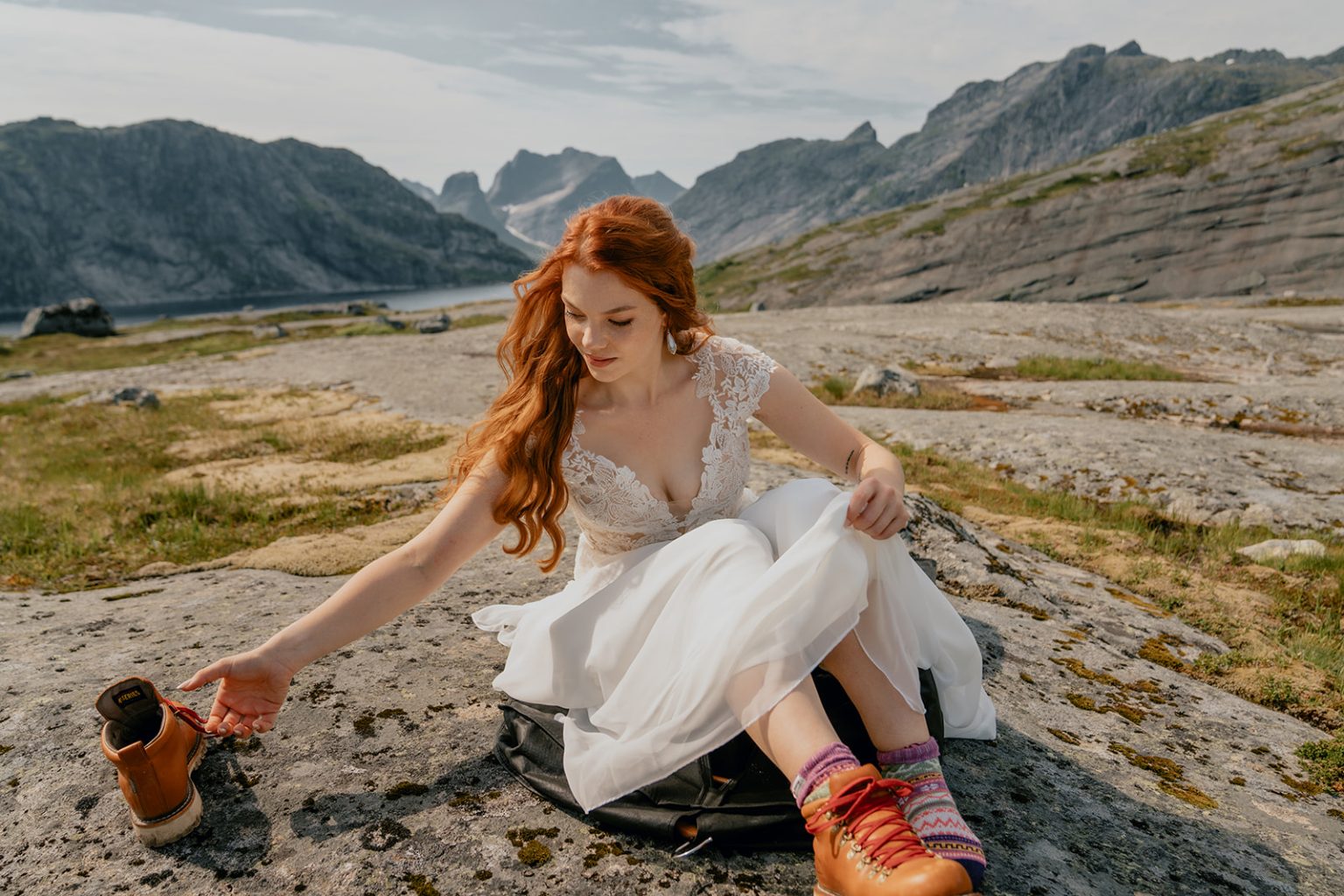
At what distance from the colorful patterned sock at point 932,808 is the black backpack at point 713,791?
0.22m

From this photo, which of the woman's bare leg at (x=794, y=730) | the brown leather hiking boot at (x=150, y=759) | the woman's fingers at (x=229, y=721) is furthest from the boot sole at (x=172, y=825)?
the woman's bare leg at (x=794, y=730)

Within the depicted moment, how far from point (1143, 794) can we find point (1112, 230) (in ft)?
318

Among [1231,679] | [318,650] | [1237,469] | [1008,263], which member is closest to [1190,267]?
[1008,263]

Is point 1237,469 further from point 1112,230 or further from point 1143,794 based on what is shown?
point 1112,230

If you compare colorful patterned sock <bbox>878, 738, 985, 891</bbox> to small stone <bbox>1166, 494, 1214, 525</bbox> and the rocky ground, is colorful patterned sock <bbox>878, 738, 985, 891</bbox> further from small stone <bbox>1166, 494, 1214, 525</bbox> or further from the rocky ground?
small stone <bbox>1166, 494, 1214, 525</bbox>

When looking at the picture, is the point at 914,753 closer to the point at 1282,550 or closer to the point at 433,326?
the point at 1282,550

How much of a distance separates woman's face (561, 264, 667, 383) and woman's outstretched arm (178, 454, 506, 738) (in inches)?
33.4

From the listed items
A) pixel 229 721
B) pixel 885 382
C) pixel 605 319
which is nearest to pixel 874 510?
pixel 605 319

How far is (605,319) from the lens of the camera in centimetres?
394

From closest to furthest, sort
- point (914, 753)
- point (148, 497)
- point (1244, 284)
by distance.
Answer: point (914, 753)
point (148, 497)
point (1244, 284)

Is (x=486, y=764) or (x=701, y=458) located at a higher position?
(x=701, y=458)

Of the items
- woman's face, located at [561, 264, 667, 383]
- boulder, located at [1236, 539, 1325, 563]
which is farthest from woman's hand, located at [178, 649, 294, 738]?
boulder, located at [1236, 539, 1325, 563]

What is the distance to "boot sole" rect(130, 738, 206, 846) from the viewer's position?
9.73ft

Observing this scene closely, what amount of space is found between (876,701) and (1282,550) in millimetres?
7848
